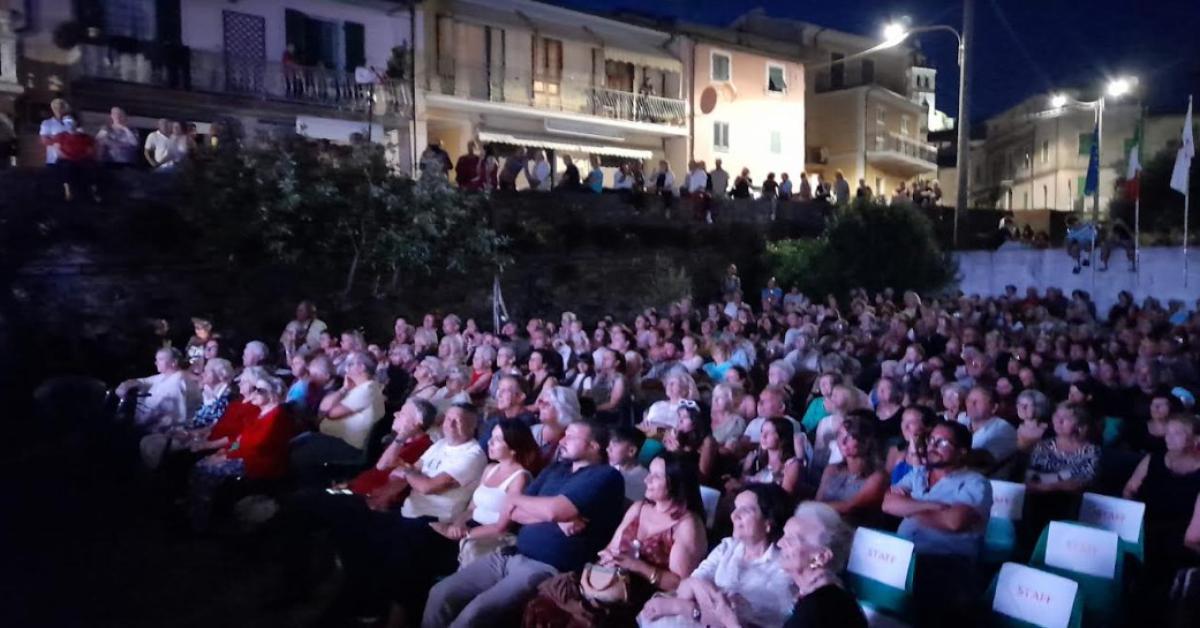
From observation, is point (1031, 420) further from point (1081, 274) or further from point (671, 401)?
point (1081, 274)

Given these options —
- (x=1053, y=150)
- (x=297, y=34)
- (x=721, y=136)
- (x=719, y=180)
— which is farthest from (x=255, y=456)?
(x=1053, y=150)

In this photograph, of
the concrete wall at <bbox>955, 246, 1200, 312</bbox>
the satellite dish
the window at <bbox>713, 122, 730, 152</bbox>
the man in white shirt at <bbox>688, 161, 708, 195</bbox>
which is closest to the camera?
the concrete wall at <bbox>955, 246, 1200, 312</bbox>

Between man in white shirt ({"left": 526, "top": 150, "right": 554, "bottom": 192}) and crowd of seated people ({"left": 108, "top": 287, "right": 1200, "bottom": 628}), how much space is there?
8.81 metres

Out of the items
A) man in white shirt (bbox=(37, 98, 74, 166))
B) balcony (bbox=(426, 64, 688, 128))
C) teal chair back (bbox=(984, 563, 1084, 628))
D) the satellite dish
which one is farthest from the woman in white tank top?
the satellite dish

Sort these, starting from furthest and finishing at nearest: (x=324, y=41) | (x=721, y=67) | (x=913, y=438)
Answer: (x=721, y=67) < (x=324, y=41) < (x=913, y=438)

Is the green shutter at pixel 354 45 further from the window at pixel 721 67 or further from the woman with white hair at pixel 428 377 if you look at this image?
the woman with white hair at pixel 428 377

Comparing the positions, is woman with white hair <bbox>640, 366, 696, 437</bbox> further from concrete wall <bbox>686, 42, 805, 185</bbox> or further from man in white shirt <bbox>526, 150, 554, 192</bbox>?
concrete wall <bbox>686, 42, 805, 185</bbox>

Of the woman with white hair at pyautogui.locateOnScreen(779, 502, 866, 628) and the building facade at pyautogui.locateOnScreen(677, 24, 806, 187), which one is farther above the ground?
the building facade at pyautogui.locateOnScreen(677, 24, 806, 187)

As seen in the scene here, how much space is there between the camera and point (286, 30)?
781 inches

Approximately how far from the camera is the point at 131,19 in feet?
57.9


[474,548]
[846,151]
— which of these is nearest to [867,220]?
[474,548]

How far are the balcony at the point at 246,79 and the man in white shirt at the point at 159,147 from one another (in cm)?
465

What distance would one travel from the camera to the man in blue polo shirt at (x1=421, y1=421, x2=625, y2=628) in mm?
4480

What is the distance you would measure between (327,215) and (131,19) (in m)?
7.79
